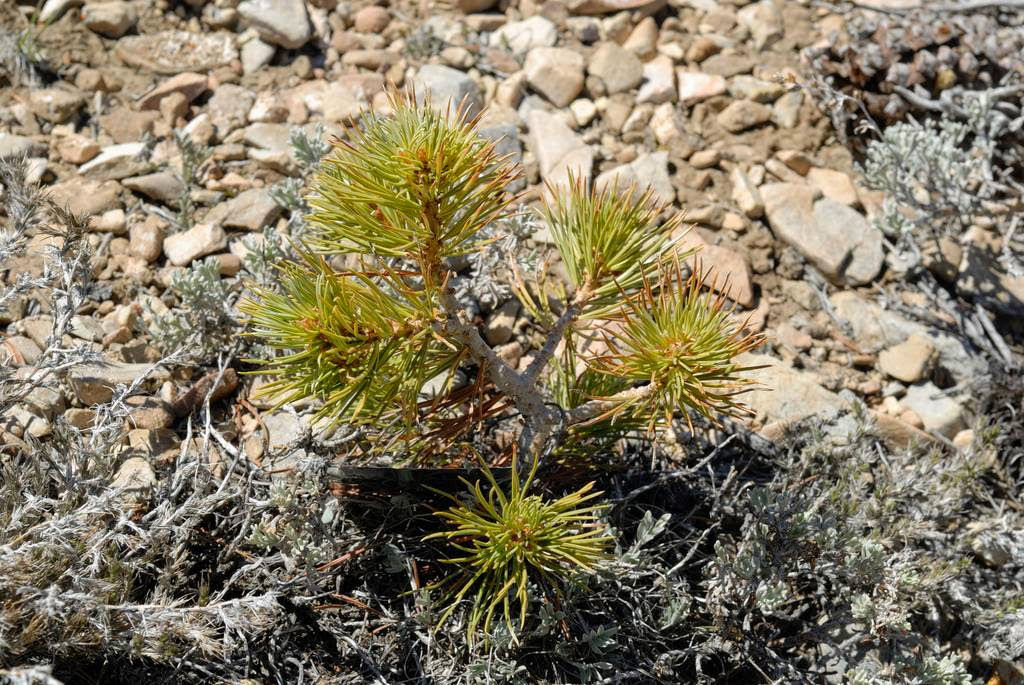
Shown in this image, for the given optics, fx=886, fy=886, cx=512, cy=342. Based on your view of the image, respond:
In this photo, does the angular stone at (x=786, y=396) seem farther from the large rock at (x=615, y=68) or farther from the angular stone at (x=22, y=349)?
the angular stone at (x=22, y=349)

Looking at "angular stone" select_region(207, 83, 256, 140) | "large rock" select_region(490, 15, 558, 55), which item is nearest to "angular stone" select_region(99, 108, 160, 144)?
"angular stone" select_region(207, 83, 256, 140)

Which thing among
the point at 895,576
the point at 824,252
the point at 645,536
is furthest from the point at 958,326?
the point at 645,536

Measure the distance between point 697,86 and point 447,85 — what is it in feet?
4.25

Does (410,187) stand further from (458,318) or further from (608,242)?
(608,242)

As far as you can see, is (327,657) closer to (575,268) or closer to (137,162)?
(575,268)

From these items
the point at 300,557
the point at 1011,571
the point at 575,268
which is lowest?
the point at 1011,571

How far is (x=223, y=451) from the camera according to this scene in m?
3.08

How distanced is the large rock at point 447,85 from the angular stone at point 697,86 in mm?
1051

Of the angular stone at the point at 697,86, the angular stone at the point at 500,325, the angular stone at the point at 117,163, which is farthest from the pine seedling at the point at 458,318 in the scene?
the angular stone at the point at 697,86

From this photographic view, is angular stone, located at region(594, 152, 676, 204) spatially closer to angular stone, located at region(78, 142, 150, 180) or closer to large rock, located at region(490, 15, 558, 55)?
large rock, located at region(490, 15, 558, 55)

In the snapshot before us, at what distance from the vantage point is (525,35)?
15.2ft

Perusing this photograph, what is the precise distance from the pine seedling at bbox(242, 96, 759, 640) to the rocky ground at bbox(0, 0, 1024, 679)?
83 cm

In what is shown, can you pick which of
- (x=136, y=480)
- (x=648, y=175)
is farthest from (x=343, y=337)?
(x=648, y=175)

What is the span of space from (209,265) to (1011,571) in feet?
10.6
